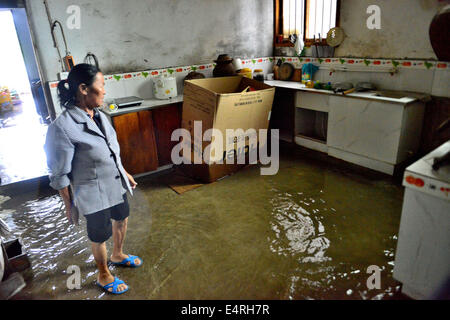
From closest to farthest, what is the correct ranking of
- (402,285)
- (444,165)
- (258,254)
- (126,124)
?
(444,165)
(402,285)
(258,254)
(126,124)

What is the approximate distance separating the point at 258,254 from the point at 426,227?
1027mm

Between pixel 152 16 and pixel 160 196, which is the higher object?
pixel 152 16

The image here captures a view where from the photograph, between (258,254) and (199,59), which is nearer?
(258,254)

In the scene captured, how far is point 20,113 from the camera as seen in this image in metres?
6.66

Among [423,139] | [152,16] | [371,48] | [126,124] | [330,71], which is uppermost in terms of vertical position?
[152,16]

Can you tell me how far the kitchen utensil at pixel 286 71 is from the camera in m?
4.24

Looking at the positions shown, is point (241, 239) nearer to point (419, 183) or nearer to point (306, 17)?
point (419, 183)

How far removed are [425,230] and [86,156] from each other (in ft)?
5.62

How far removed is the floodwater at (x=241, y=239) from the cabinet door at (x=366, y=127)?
0.30 meters

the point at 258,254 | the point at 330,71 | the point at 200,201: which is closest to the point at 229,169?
the point at 200,201

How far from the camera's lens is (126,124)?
3021 mm

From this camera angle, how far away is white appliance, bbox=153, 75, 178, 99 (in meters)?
3.46

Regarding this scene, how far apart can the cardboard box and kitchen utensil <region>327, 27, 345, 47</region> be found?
1.19 metres

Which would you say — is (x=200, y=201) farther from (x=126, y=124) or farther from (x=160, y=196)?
(x=126, y=124)
